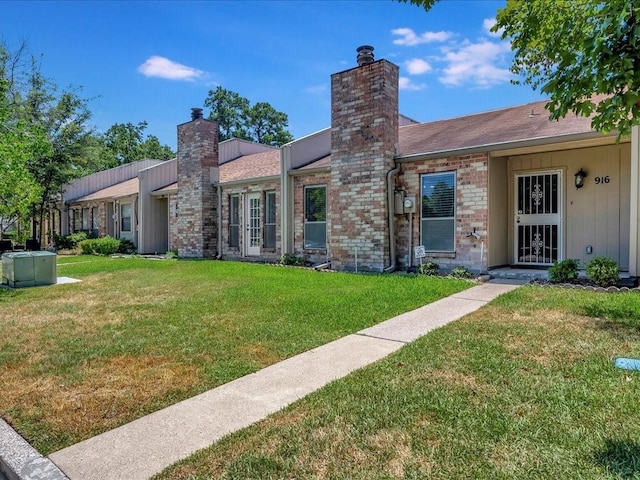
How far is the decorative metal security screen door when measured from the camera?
9.74 m

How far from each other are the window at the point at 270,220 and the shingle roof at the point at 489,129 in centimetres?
443

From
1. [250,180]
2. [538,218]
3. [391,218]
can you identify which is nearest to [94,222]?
[250,180]

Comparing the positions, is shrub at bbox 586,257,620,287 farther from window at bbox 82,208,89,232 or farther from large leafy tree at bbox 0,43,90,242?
large leafy tree at bbox 0,43,90,242

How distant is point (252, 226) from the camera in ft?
46.6

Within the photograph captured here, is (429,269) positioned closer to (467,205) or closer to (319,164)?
(467,205)

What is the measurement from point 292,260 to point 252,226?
2.67 m

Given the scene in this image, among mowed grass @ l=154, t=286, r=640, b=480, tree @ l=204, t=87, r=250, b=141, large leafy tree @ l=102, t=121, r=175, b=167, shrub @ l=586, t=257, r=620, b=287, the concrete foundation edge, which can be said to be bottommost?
the concrete foundation edge

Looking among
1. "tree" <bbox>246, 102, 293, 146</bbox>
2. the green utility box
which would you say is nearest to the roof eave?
the green utility box

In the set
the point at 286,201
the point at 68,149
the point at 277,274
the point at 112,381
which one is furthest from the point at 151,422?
the point at 68,149

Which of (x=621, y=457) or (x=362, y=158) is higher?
(x=362, y=158)

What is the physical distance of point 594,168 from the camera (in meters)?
9.30

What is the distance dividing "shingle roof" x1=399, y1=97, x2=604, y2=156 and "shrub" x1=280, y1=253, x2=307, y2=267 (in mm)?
4069

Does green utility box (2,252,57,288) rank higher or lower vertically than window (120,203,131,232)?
lower

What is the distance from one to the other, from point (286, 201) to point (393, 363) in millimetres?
9024
